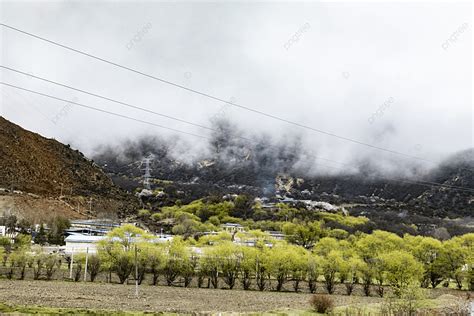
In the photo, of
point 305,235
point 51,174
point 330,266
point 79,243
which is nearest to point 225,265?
point 330,266

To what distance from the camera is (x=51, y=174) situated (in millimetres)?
144750

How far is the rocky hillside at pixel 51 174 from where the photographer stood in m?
128

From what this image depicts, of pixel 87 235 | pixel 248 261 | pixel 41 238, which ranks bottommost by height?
pixel 248 261

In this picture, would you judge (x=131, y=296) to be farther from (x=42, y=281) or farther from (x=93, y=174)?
(x=93, y=174)

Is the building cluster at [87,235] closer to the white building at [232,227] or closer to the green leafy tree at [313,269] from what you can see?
the green leafy tree at [313,269]

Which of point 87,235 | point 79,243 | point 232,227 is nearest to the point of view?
point 79,243

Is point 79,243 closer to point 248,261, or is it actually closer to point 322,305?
point 248,261

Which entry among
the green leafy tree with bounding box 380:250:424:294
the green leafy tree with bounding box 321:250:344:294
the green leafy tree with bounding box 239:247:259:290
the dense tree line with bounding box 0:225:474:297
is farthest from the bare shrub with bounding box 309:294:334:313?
the green leafy tree with bounding box 239:247:259:290

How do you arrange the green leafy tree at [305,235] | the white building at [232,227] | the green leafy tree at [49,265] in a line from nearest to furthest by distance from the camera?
1. the green leafy tree at [49,265]
2. the green leafy tree at [305,235]
3. the white building at [232,227]

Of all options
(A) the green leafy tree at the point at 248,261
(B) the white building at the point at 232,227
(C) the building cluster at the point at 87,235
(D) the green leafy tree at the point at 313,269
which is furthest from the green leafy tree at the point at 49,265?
(B) the white building at the point at 232,227

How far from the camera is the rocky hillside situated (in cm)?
12825

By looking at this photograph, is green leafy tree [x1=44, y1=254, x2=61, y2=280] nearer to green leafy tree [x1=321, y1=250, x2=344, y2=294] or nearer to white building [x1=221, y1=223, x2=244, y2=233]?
green leafy tree [x1=321, y1=250, x2=344, y2=294]

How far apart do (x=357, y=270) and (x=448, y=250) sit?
2242 cm

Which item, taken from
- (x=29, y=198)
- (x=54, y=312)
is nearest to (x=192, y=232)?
(x=29, y=198)
